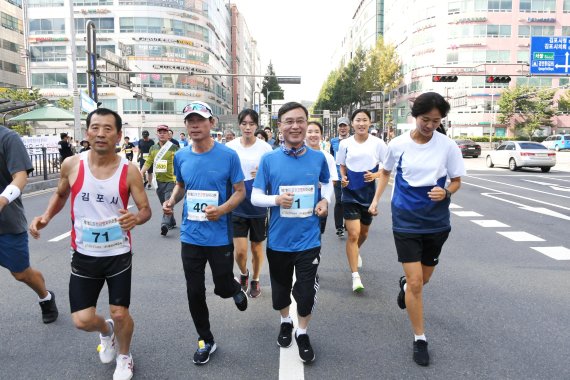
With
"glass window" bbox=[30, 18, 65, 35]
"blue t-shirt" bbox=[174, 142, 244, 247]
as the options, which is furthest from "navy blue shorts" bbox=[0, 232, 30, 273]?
"glass window" bbox=[30, 18, 65, 35]

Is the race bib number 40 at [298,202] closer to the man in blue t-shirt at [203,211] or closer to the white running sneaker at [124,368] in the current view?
the man in blue t-shirt at [203,211]

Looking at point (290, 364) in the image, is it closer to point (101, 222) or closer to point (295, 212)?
point (295, 212)

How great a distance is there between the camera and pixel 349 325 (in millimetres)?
4000

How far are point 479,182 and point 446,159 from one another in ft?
52.5

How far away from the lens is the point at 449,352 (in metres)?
3.47

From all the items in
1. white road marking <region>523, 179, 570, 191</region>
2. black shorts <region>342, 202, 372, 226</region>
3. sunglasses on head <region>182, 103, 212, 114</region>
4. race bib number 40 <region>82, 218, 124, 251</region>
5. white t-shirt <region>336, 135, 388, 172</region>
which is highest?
sunglasses on head <region>182, 103, 212, 114</region>

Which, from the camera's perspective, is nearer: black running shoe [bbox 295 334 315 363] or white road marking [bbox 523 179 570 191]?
black running shoe [bbox 295 334 315 363]

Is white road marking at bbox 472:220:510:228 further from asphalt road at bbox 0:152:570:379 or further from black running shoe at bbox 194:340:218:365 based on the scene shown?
black running shoe at bbox 194:340:218:365

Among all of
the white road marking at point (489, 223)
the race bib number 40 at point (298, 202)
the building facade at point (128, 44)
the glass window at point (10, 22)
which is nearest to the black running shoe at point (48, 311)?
the race bib number 40 at point (298, 202)

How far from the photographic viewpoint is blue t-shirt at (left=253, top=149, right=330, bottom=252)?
3.37 m

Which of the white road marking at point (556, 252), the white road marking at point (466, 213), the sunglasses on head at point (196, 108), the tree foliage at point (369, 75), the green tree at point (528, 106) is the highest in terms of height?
the tree foliage at point (369, 75)

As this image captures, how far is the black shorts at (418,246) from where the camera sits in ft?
11.4

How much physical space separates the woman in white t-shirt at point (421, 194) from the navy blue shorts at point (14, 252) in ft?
9.90

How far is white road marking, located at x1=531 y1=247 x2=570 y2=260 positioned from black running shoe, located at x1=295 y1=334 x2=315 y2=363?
4812 millimetres
